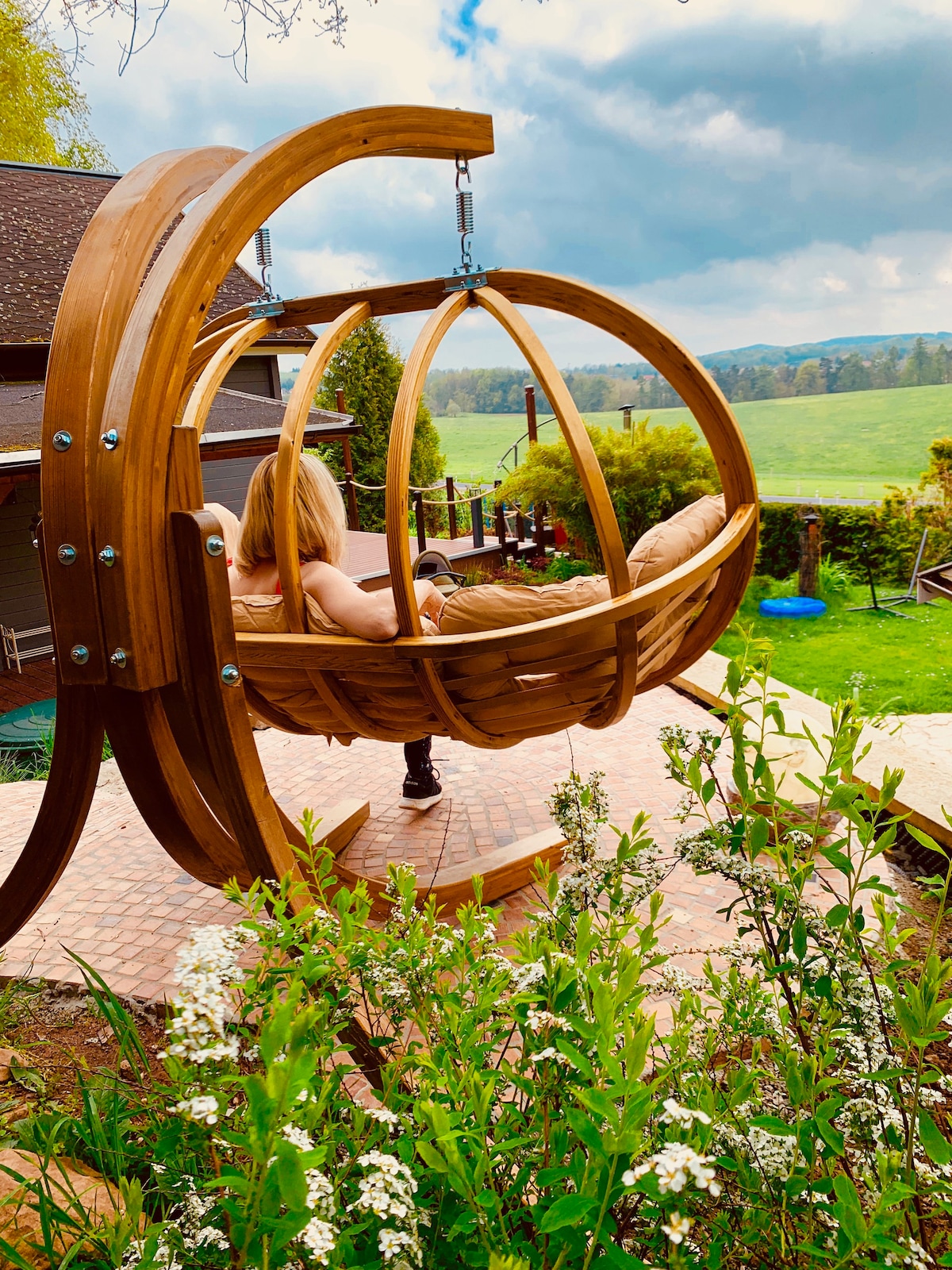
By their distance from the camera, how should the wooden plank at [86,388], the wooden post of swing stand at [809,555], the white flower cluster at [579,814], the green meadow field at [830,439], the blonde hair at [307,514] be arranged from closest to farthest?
the white flower cluster at [579,814]
the wooden plank at [86,388]
the blonde hair at [307,514]
the wooden post of swing stand at [809,555]
the green meadow field at [830,439]

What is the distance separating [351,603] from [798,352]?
1381 inches

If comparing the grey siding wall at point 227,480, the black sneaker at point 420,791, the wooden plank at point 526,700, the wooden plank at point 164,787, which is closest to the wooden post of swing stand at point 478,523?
the grey siding wall at point 227,480

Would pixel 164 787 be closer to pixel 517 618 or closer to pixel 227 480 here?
pixel 517 618

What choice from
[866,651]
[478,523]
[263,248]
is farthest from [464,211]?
[478,523]

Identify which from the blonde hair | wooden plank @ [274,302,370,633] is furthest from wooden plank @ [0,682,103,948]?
the blonde hair

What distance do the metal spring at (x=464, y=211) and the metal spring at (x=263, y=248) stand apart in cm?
70

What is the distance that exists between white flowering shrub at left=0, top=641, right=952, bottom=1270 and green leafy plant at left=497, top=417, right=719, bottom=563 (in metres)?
9.11

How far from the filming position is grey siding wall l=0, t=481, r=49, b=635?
8.47m

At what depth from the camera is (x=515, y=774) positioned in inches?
163

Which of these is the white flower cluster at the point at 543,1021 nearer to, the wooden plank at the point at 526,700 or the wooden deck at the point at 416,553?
the wooden plank at the point at 526,700

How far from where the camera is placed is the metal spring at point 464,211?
98.7 inches

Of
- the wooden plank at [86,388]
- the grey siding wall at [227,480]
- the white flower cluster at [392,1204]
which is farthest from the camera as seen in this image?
the grey siding wall at [227,480]

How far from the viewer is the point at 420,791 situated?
387cm

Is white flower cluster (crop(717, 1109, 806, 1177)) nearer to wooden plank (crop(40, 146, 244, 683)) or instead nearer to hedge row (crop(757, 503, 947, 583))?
wooden plank (crop(40, 146, 244, 683))
